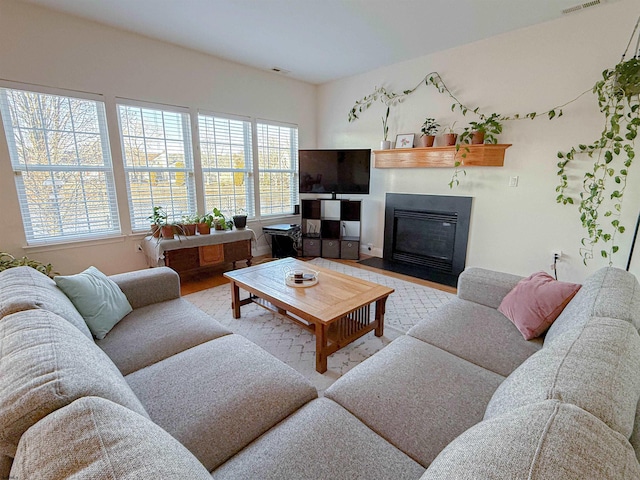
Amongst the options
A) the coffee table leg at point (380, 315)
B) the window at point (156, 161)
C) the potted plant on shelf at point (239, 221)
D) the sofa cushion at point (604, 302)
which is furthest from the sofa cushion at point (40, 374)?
the potted plant on shelf at point (239, 221)

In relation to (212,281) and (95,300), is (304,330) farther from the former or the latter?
(212,281)

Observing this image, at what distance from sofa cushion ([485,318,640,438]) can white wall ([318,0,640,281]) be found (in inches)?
101

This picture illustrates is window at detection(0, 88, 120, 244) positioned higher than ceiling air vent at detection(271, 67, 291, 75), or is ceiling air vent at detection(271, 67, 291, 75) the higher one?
ceiling air vent at detection(271, 67, 291, 75)

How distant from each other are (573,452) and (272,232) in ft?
13.4

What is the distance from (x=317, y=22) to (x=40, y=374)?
334 centimetres

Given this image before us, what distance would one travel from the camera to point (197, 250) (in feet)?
11.7

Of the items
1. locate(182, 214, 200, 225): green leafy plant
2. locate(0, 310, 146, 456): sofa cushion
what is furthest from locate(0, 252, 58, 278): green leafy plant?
locate(0, 310, 146, 456): sofa cushion

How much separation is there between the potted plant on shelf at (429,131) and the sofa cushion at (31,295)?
12.3ft

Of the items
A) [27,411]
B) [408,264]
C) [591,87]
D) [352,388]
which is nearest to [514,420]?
[352,388]

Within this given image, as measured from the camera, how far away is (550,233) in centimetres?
314

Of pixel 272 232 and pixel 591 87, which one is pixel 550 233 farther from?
pixel 272 232

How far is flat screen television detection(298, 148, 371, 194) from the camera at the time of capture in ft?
14.4

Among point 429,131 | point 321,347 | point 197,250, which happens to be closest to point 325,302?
point 321,347

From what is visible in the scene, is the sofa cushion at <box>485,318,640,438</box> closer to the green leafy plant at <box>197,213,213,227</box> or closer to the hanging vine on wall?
the hanging vine on wall
